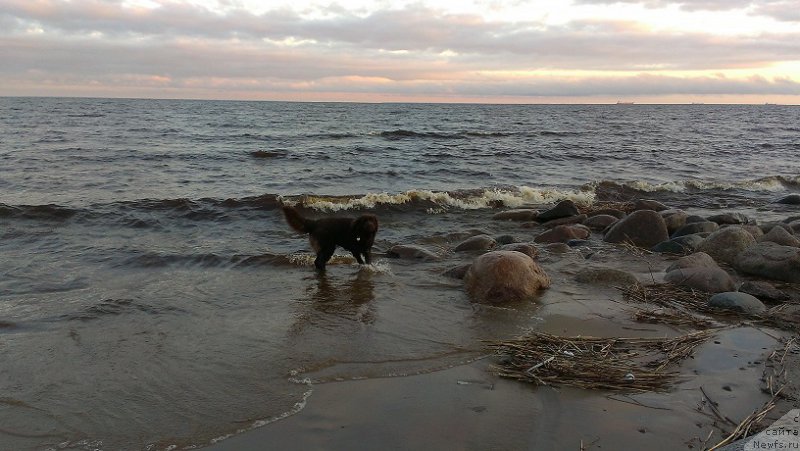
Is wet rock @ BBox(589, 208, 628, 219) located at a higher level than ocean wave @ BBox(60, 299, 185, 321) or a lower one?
higher

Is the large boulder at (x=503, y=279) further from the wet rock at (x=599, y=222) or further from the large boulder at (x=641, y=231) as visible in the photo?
the wet rock at (x=599, y=222)

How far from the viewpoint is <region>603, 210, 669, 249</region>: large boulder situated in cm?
1055

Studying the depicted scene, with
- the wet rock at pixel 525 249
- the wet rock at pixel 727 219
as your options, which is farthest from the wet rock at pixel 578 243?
the wet rock at pixel 727 219

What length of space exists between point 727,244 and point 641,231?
1.79 m

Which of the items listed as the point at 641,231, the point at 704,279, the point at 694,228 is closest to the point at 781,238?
the point at 694,228

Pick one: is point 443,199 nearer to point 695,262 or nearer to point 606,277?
point 606,277

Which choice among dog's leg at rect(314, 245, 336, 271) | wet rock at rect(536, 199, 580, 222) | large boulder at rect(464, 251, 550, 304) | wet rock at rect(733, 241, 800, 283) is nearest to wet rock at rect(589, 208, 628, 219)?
wet rock at rect(536, 199, 580, 222)

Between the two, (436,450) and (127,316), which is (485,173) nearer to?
(127,316)

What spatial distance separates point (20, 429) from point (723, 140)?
143 feet

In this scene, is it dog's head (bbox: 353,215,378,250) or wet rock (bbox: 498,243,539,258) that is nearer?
dog's head (bbox: 353,215,378,250)

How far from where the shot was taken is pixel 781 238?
9.52 m

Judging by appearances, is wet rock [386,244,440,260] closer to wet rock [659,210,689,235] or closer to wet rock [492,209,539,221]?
wet rock [492,209,539,221]

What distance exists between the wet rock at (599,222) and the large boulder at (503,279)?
17.8ft

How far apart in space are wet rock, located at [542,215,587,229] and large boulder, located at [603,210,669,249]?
1.71 m
